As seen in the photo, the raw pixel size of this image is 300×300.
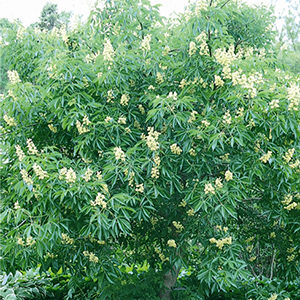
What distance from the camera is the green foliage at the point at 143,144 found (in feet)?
9.83

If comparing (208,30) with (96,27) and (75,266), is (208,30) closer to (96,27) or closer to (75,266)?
(96,27)

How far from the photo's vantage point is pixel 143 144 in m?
3.13

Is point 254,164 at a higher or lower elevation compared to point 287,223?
higher

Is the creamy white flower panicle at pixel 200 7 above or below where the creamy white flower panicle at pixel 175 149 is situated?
above

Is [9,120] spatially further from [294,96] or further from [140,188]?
[294,96]

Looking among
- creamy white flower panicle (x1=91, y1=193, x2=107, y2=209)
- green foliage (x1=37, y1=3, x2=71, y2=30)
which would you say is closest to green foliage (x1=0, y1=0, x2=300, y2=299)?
creamy white flower panicle (x1=91, y1=193, x2=107, y2=209)

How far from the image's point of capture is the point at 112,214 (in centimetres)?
286

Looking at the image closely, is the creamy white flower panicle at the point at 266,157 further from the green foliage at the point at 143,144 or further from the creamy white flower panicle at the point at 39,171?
the creamy white flower panicle at the point at 39,171

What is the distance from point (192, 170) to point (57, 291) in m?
2.49

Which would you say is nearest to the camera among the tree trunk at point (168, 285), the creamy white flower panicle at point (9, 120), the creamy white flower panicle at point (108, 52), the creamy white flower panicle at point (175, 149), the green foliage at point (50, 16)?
the creamy white flower panicle at point (175, 149)

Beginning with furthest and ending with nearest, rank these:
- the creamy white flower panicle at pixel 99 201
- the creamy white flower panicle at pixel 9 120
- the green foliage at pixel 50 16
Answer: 1. the green foliage at pixel 50 16
2. the creamy white flower panicle at pixel 9 120
3. the creamy white flower panicle at pixel 99 201

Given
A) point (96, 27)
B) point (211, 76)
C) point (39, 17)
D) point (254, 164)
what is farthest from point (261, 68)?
point (39, 17)

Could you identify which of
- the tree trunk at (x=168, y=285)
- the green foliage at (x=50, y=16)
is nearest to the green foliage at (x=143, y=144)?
the tree trunk at (x=168, y=285)

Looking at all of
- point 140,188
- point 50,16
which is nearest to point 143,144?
point 140,188
